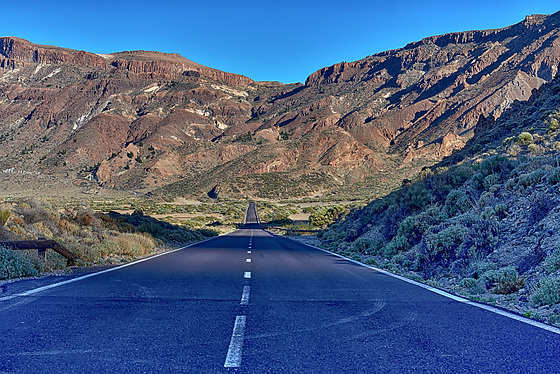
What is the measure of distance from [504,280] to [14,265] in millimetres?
9978

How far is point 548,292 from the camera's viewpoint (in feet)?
21.1

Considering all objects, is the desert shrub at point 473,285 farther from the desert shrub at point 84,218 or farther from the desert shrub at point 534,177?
the desert shrub at point 84,218

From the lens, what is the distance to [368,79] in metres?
186

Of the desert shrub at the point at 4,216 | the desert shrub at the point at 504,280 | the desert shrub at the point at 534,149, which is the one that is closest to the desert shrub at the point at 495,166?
the desert shrub at the point at 534,149

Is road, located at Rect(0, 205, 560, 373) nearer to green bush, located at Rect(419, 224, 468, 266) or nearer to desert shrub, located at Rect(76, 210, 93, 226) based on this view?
green bush, located at Rect(419, 224, 468, 266)

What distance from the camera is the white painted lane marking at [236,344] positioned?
3668mm

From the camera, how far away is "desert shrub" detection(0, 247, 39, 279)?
8633 mm

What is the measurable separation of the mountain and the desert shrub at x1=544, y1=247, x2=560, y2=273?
8051 centimetres

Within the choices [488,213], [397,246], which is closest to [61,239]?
[397,246]

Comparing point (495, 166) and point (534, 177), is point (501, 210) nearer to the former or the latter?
point (534, 177)

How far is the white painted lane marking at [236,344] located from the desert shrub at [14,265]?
6.01 meters

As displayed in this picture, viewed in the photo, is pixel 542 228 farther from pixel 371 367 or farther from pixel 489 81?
pixel 489 81

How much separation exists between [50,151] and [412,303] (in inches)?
5922

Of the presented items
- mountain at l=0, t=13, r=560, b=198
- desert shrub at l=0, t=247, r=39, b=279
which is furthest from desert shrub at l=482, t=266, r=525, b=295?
mountain at l=0, t=13, r=560, b=198
